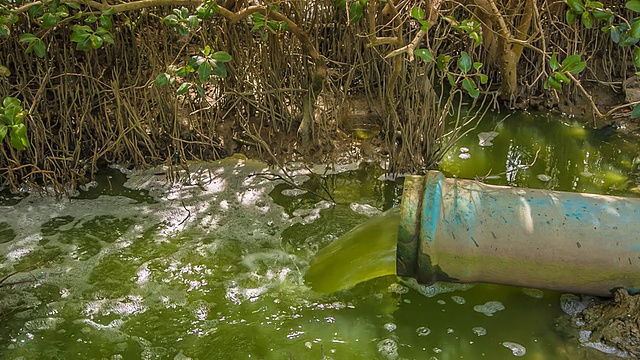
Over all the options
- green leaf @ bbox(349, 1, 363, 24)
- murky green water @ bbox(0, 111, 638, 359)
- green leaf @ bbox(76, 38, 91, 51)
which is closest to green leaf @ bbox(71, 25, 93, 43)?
green leaf @ bbox(76, 38, 91, 51)

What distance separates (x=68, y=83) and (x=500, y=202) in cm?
238

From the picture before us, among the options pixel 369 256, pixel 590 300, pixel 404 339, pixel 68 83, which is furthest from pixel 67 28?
pixel 590 300

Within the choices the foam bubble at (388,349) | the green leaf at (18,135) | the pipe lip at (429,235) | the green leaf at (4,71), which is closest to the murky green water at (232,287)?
the foam bubble at (388,349)

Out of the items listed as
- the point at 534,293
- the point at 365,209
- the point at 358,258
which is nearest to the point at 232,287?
the point at 358,258

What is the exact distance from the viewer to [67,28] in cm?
360

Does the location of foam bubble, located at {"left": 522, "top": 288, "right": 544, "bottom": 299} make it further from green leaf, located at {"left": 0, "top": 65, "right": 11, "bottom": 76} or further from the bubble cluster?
green leaf, located at {"left": 0, "top": 65, "right": 11, "bottom": 76}

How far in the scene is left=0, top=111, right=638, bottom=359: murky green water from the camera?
2.64m

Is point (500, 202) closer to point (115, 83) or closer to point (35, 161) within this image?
point (115, 83)

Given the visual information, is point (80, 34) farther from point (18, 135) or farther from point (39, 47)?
point (18, 135)

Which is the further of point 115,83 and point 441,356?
point 115,83

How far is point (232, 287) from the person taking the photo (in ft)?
9.80

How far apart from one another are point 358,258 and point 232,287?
0.58 meters

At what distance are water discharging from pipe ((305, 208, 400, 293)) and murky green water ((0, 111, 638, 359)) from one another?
2.0 inches

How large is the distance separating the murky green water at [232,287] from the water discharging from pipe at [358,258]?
0.17 feet
